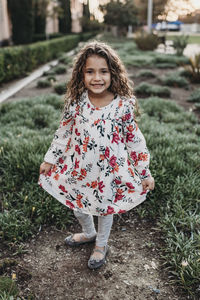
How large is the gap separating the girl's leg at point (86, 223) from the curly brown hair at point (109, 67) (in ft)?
2.65

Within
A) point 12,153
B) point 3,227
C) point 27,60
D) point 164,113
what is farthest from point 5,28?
point 3,227

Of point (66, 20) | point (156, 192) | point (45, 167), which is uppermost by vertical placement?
point (66, 20)

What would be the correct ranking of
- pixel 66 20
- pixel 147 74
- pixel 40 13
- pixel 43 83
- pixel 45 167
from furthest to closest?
1. pixel 66 20
2. pixel 40 13
3. pixel 147 74
4. pixel 43 83
5. pixel 45 167

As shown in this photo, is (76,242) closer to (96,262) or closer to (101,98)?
(96,262)

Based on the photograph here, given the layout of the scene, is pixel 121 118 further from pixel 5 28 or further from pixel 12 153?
pixel 5 28

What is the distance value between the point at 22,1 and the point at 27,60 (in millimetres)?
5530

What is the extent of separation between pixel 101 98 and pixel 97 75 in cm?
17

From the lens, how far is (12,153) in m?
3.26

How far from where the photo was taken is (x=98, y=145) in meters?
1.86

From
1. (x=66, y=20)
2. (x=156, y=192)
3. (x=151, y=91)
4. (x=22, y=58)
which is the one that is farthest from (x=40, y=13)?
(x=156, y=192)

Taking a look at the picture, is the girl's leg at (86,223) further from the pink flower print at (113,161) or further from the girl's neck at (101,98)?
the girl's neck at (101,98)

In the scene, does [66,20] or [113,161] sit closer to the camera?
[113,161]

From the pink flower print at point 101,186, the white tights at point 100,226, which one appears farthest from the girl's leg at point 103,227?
the pink flower print at point 101,186

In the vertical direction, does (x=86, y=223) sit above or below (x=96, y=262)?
above
